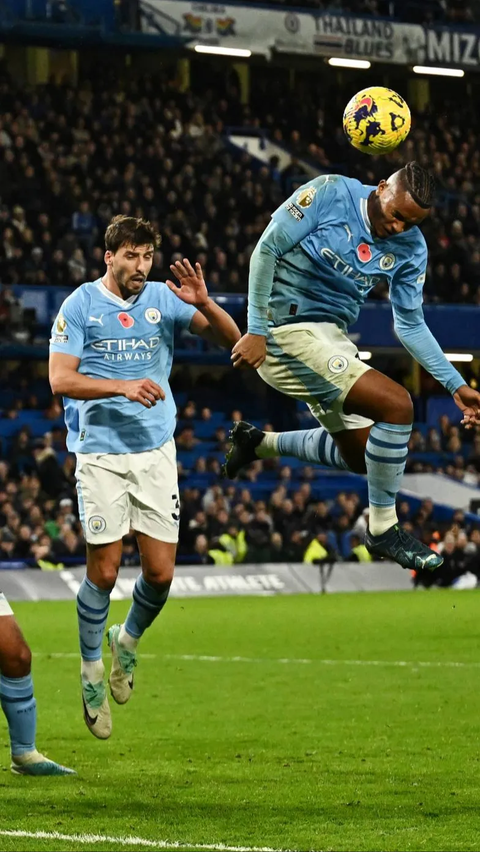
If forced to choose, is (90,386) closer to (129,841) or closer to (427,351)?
(427,351)

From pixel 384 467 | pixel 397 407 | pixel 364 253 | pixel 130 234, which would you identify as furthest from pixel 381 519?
pixel 130 234

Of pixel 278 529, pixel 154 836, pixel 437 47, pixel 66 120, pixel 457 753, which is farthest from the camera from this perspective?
pixel 437 47

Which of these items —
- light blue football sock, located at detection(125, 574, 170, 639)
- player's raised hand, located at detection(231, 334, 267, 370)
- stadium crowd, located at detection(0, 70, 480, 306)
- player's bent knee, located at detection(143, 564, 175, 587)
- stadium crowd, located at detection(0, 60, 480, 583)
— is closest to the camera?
player's raised hand, located at detection(231, 334, 267, 370)

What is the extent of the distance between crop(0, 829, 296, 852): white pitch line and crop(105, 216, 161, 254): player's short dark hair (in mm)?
3278

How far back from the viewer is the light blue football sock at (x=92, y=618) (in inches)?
346

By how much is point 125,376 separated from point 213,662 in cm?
737

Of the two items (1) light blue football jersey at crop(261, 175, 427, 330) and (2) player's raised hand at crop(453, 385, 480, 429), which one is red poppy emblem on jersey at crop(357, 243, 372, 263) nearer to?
(1) light blue football jersey at crop(261, 175, 427, 330)

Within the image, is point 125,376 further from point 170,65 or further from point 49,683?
point 170,65

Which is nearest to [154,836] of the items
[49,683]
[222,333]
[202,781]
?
[202,781]

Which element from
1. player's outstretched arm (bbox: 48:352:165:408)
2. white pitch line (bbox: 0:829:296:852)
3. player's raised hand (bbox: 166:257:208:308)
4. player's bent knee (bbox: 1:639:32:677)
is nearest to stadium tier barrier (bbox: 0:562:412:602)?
player's bent knee (bbox: 1:639:32:677)

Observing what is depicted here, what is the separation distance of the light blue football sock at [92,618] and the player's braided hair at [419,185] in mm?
3016

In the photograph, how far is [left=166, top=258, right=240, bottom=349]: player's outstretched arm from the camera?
26.2 ft

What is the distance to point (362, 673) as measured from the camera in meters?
14.3

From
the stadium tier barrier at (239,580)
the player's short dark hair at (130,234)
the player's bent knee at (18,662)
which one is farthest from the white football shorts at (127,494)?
the stadium tier barrier at (239,580)
